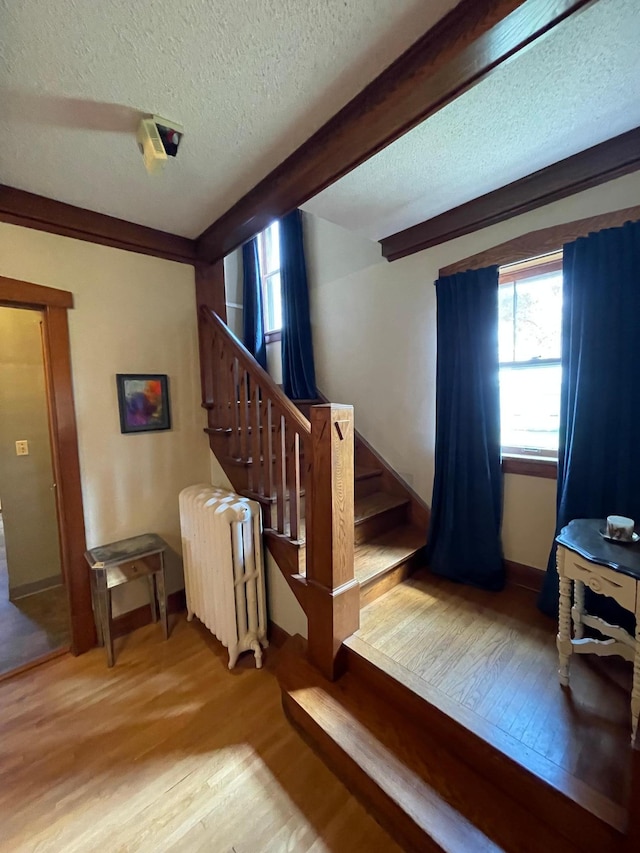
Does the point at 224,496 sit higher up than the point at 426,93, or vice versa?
the point at 426,93

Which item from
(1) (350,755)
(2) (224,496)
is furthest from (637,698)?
(2) (224,496)

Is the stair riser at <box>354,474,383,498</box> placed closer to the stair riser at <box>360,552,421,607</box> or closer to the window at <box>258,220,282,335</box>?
the stair riser at <box>360,552,421,607</box>

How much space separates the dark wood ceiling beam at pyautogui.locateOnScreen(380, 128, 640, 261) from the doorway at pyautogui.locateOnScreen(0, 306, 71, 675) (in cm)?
286

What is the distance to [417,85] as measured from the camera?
3.57ft

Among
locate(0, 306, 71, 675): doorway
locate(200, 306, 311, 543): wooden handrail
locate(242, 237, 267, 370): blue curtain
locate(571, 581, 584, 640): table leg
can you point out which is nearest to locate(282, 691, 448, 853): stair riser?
locate(200, 306, 311, 543): wooden handrail

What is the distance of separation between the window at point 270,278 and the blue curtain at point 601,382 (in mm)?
2632

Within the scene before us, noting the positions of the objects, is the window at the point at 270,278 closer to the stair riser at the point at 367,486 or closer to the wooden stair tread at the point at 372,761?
the stair riser at the point at 367,486

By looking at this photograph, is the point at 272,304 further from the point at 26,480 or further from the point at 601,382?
the point at 601,382

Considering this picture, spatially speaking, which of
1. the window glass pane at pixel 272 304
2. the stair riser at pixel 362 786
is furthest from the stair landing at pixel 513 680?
the window glass pane at pixel 272 304

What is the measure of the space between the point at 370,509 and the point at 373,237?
1.95 meters

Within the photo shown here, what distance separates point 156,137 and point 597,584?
232 cm

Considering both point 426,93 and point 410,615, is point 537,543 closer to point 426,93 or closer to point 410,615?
point 410,615

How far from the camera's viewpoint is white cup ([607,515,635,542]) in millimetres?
1317

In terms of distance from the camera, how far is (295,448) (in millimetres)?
1787
